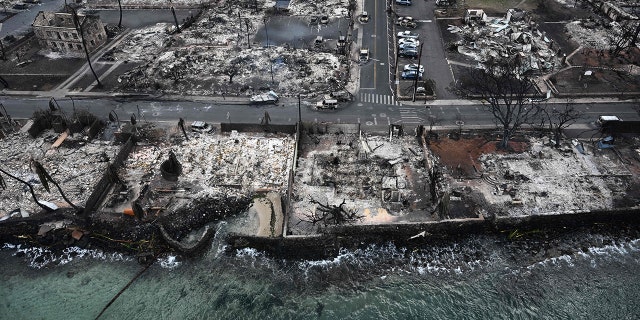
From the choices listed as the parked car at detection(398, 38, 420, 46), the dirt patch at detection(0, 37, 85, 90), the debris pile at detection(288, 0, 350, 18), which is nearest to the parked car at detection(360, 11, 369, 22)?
the debris pile at detection(288, 0, 350, 18)

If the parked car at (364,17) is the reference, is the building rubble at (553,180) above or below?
below

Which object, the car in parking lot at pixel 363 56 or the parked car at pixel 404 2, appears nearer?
the car in parking lot at pixel 363 56

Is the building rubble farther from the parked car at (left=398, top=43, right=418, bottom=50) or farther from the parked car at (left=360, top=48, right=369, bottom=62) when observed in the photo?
the parked car at (left=360, top=48, right=369, bottom=62)

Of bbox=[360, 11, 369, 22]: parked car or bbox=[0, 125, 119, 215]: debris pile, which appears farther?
bbox=[360, 11, 369, 22]: parked car

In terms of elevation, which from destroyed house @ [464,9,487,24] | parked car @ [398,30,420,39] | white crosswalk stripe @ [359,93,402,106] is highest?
destroyed house @ [464,9,487,24]

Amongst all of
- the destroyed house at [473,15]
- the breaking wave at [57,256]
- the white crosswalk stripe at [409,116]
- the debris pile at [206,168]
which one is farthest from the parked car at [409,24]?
the breaking wave at [57,256]

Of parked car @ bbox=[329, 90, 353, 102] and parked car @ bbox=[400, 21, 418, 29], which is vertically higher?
parked car @ bbox=[400, 21, 418, 29]

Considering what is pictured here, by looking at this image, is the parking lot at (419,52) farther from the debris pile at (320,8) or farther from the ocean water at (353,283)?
the ocean water at (353,283)
